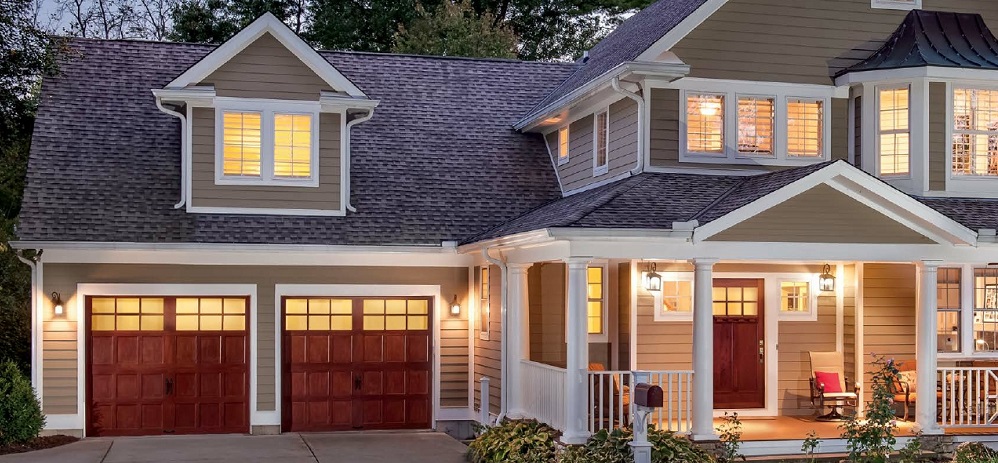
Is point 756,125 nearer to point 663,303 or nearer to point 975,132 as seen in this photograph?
point 663,303

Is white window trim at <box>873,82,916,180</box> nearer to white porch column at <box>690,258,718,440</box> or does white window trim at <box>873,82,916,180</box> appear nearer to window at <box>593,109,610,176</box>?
window at <box>593,109,610,176</box>

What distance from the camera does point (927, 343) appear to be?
15.0 metres

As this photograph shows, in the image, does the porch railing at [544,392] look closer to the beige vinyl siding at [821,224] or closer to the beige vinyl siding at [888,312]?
the beige vinyl siding at [821,224]

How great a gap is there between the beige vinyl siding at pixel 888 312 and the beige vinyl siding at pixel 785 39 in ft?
9.41

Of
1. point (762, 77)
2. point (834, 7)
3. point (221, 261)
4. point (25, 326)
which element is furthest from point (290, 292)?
point (834, 7)

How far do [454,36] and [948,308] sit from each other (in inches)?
720

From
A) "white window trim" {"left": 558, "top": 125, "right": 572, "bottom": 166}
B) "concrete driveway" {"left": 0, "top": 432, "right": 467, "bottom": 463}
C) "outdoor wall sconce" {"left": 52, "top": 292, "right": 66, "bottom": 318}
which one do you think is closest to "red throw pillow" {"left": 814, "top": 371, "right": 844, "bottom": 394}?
"concrete driveway" {"left": 0, "top": 432, "right": 467, "bottom": 463}

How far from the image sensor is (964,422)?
1580 centimetres

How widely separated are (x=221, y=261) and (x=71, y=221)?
2150 mm

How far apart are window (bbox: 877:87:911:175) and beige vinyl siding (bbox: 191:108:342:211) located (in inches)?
311

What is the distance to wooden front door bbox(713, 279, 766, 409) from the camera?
17.2 meters

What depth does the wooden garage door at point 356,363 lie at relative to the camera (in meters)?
18.1

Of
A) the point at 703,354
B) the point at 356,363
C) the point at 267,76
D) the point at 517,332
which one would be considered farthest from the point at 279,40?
the point at 703,354

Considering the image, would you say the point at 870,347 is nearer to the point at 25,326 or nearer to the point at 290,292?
the point at 290,292
